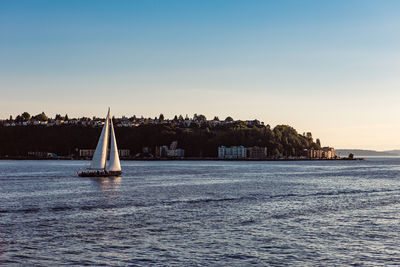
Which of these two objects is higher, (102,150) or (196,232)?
(102,150)

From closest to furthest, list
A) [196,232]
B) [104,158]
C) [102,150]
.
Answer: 1. [196,232]
2. [102,150]
3. [104,158]

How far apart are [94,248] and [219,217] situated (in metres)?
16.3

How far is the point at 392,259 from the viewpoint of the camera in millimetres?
30062

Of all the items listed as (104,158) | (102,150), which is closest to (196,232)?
(102,150)

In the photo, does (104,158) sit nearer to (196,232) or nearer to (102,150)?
(102,150)

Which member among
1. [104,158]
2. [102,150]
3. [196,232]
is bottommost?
[196,232]

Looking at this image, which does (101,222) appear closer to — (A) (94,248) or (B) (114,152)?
(A) (94,248)

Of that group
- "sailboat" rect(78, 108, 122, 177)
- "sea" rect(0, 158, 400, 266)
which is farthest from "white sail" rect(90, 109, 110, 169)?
"sea" rect(0, 158, 400, 266)

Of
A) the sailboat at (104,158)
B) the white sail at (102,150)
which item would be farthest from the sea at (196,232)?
the sailboat at (104,158)

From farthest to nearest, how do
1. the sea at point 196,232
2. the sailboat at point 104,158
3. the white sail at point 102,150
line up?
the sailboat at point 104,158 < the white sail at point 102,150 < the sea at point 196,232

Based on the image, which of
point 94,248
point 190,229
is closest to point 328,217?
point 190,229

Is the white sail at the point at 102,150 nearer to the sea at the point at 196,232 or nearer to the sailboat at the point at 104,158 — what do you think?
the sailboat at the point at 104,158

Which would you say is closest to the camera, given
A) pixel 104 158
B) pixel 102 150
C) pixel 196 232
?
pixel 196 232

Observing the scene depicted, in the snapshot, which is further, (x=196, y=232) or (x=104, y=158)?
(x=104, y=158)
